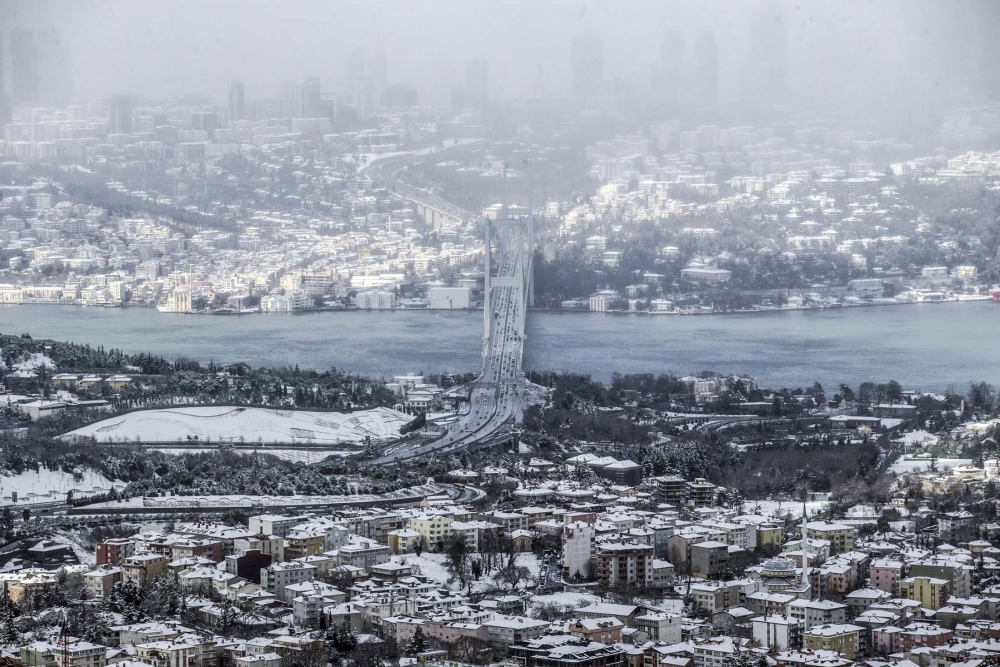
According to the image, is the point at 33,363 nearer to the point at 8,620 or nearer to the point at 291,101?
the point at 8,620

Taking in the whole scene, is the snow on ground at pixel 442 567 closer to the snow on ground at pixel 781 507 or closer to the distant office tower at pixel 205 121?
the snow on ground at pixel 781 507

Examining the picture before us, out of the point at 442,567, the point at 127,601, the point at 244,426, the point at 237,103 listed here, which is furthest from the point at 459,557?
the point at 237,103

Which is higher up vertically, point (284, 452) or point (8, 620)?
point (284, 452)

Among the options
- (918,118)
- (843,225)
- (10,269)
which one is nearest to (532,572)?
(10,269)

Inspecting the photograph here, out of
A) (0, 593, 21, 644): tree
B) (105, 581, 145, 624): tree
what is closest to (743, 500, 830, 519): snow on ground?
(105, 581, 145, 624): tree

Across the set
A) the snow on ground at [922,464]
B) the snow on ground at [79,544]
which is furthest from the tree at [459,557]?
the snow on ground at [922,464]

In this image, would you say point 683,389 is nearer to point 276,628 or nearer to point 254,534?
point 254,534

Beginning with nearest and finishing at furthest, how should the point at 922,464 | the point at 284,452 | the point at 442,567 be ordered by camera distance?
the point at 442,567
the point at 922,464
the point at 284,452
